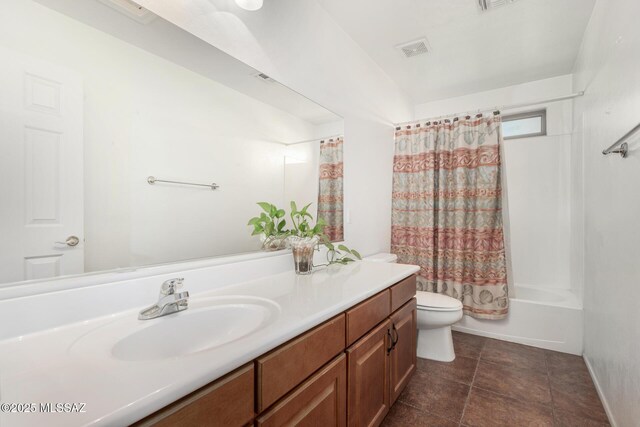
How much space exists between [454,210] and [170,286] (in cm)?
245

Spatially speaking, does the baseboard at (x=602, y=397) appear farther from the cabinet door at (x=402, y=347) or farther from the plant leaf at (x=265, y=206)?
the plant leaf at (x=265, y=206)

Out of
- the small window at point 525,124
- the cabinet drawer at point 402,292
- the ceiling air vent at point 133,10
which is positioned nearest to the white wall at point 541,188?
the small window at point 525,124

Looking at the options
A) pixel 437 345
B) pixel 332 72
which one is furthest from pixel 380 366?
pixel 332 72

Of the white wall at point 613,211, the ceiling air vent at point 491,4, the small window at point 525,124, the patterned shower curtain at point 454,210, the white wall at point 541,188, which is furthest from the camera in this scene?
the small window at point 525,124

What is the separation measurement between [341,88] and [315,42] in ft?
1.21

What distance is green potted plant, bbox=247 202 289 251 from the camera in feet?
4.74

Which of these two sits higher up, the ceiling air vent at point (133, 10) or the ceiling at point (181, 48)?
the ceiling air vent at point (133, 10)

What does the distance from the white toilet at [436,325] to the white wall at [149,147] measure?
4.19ft

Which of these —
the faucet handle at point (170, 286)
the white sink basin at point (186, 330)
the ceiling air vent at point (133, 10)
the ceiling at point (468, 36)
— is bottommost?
the white sink basin at point (186, 330)

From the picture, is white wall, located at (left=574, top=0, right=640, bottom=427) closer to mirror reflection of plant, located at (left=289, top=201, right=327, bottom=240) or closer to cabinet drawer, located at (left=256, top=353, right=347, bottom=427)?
cabinet drawer, located at (left=256, top=353, right=347, bottom=427)

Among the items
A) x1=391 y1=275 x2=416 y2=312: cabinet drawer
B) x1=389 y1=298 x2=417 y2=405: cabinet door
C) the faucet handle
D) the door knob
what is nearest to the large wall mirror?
the door knob

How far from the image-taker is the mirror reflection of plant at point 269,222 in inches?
56.6

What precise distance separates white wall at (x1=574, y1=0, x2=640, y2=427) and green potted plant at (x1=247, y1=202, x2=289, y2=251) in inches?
61.9

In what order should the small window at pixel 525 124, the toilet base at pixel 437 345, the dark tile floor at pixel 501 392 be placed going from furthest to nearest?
the small window at pixel 525 124 < the toilet base at pixel 437 345 < the dark tile floor at pixel 501 392
